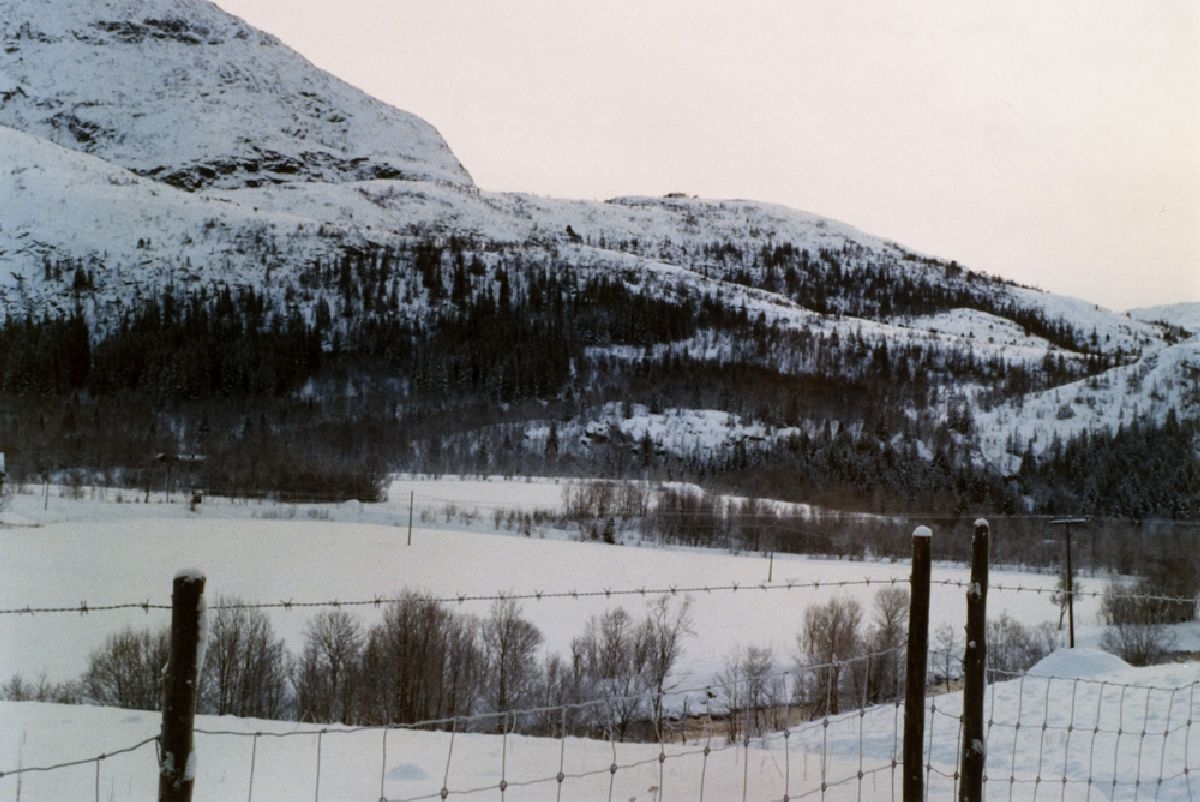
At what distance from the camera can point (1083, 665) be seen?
53.7 ft

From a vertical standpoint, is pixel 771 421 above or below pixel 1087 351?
below

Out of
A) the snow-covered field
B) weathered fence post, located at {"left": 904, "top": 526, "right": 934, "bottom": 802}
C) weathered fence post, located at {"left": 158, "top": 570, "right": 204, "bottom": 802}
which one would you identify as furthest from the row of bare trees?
weathered fence post, located at {"left": 158, "top": 570, "right": 204, "bottom": 802}

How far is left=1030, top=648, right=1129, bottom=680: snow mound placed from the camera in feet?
51.9

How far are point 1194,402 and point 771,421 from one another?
168ft

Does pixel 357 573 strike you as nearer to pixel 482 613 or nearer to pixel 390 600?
pixel 482 613

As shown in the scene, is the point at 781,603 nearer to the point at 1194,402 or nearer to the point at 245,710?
the point at 245,710

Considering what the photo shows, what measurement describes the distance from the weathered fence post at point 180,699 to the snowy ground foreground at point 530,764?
4.71 meters

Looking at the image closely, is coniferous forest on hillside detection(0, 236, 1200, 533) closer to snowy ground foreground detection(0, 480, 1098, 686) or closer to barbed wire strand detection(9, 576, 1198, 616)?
snowy ground foreground detection(0, 480, 1098, 686)

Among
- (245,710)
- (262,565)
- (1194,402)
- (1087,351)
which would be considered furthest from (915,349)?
(245,710)

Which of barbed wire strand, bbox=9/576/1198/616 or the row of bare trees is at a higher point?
barbed wire strand, bbox=9/576/1198/616

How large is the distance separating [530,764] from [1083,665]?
1085 cm

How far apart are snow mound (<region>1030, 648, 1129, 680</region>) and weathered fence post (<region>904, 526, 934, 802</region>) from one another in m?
10.9

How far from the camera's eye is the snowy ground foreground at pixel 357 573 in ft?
125

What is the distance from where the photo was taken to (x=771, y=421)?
131000mm
